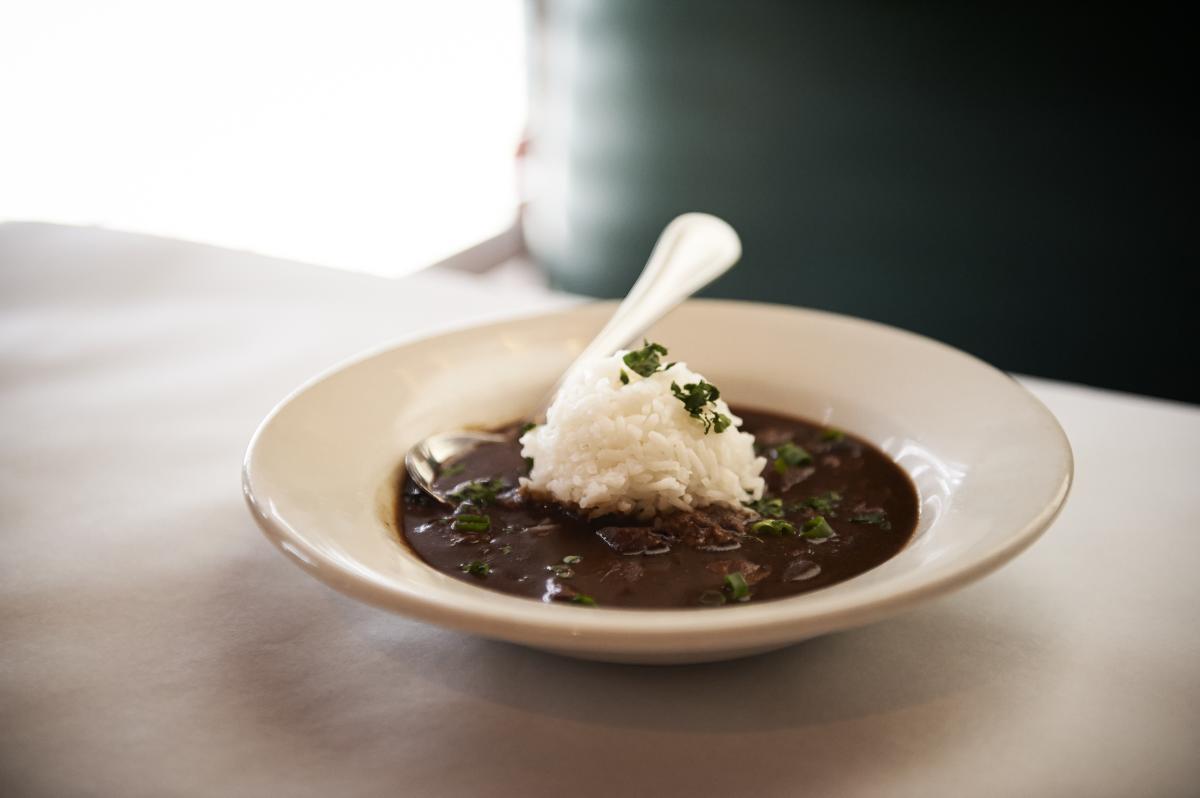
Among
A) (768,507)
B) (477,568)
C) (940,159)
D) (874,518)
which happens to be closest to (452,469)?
(477,568)

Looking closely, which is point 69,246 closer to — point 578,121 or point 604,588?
point 604,588

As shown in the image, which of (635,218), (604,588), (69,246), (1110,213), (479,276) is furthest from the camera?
(479,276)

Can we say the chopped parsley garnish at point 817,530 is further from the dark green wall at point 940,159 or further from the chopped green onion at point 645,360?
the dark green wall at point 940,159

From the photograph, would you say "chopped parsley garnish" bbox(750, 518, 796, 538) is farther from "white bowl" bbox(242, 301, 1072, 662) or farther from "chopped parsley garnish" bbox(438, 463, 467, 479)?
"chopped parsley garnish" bbox(438, 463, 467, 479)

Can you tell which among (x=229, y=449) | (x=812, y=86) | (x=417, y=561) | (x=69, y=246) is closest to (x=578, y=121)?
(x=812, y=86)

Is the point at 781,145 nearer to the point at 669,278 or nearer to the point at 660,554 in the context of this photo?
the point at 669,278

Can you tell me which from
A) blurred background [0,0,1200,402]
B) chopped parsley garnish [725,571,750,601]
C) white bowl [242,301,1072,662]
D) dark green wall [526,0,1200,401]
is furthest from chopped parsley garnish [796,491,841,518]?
dark green wall [526,0,1200,401]
